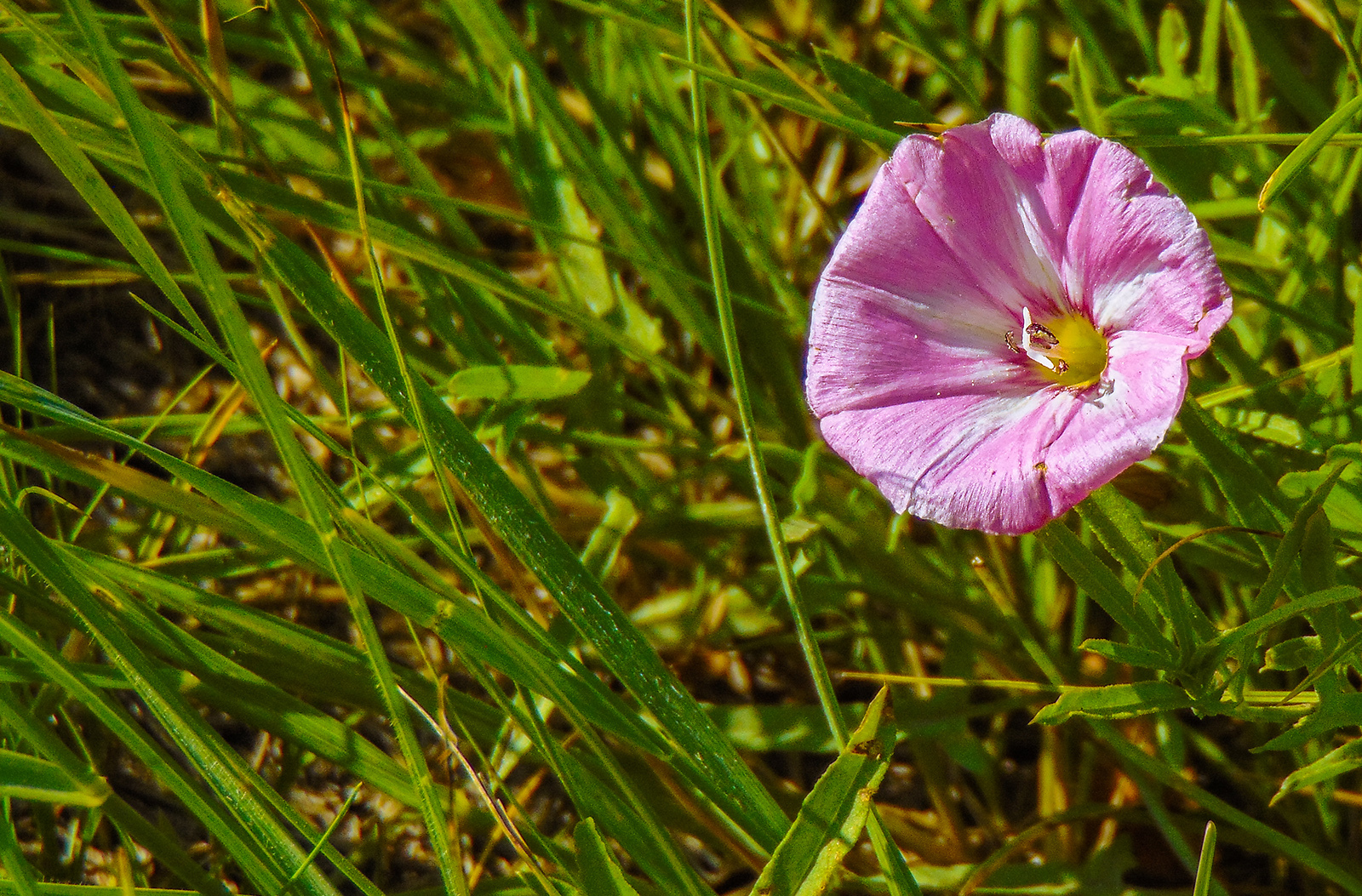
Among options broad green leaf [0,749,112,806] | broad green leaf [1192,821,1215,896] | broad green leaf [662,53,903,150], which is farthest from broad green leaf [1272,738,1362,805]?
broad green leaf [0,749,112,806]

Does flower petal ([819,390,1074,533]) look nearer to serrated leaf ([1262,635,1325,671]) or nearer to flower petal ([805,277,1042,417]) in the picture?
flower petal ([805,277,1042,417])

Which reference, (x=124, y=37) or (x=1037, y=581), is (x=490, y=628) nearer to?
(x=1037, y=581)

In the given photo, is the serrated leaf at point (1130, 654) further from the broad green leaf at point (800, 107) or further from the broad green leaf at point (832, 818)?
the broad green leaf at point (800, 107)

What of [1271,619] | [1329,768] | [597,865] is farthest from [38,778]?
[1329,768]

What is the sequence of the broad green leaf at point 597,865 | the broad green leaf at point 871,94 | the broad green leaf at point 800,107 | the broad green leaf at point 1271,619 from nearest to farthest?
1. the broad green leaf at point 1271,619
2. the broad green leaf at point 597,865
3. the broad green leaf at point 800,107
4. the broad green leaf at point 871,94

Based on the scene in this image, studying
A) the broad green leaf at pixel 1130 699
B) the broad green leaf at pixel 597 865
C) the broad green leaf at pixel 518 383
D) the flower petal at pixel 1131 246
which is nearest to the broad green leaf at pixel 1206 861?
the broad green leaf at pixel 1130 699

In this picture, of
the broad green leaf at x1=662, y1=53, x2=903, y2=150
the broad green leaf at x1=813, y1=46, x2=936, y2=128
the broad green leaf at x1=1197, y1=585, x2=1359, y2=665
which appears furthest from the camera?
the broad green leaf at x1=813, y1=46, x2=936, y2=128
